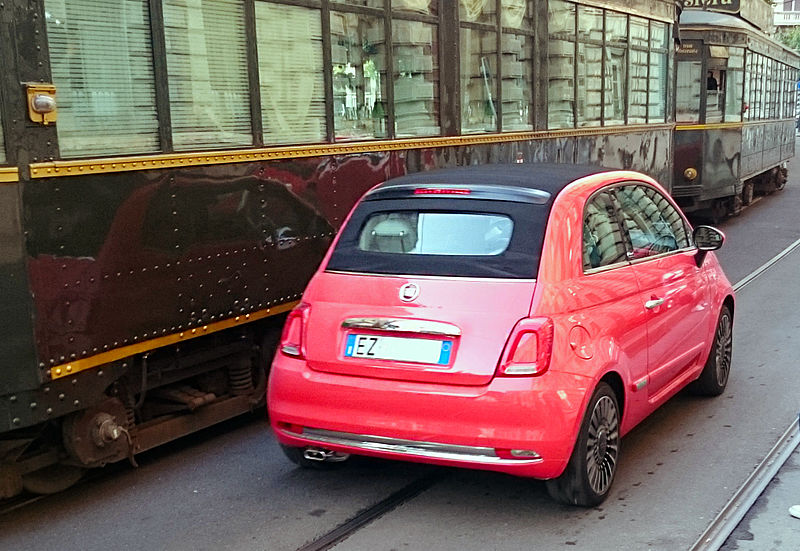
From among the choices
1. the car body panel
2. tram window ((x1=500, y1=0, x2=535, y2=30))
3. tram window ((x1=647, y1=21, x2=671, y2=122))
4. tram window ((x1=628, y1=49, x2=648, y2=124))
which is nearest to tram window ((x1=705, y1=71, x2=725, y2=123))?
tram window ((x1=647, y1=21, x2=671, y2=122))

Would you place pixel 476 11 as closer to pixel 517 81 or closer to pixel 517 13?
pixel 517 13

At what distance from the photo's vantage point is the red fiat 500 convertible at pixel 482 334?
4.20 metres

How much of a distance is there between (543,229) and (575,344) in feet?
1.90

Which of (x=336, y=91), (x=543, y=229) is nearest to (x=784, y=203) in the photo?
(x=336, y=91)

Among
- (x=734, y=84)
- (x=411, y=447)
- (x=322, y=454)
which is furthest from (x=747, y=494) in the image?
(x=734, y=84)

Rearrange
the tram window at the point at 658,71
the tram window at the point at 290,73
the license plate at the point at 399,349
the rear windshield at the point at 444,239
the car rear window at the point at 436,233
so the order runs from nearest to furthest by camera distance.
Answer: the license plate at the point at 399,349 < the rear windshield at the point at 444,239 < the car rear window at the point at 436,233 < the tram window at the point at 290,73 < the tram window at the point at 658,71

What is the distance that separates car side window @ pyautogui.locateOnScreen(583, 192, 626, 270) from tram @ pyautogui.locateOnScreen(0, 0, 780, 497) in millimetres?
1995

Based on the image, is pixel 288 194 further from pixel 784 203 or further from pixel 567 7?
pixel 784 203

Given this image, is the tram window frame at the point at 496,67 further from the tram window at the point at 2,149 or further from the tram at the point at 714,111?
the tram at the point at 714,111

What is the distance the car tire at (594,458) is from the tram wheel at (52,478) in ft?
7.93

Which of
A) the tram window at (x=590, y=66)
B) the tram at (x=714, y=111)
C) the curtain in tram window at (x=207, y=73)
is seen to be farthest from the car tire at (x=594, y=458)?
the tram at (x=714, y=111)

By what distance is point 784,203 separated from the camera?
826 inches

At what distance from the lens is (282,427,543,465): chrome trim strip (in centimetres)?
421

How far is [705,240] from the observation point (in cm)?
597
